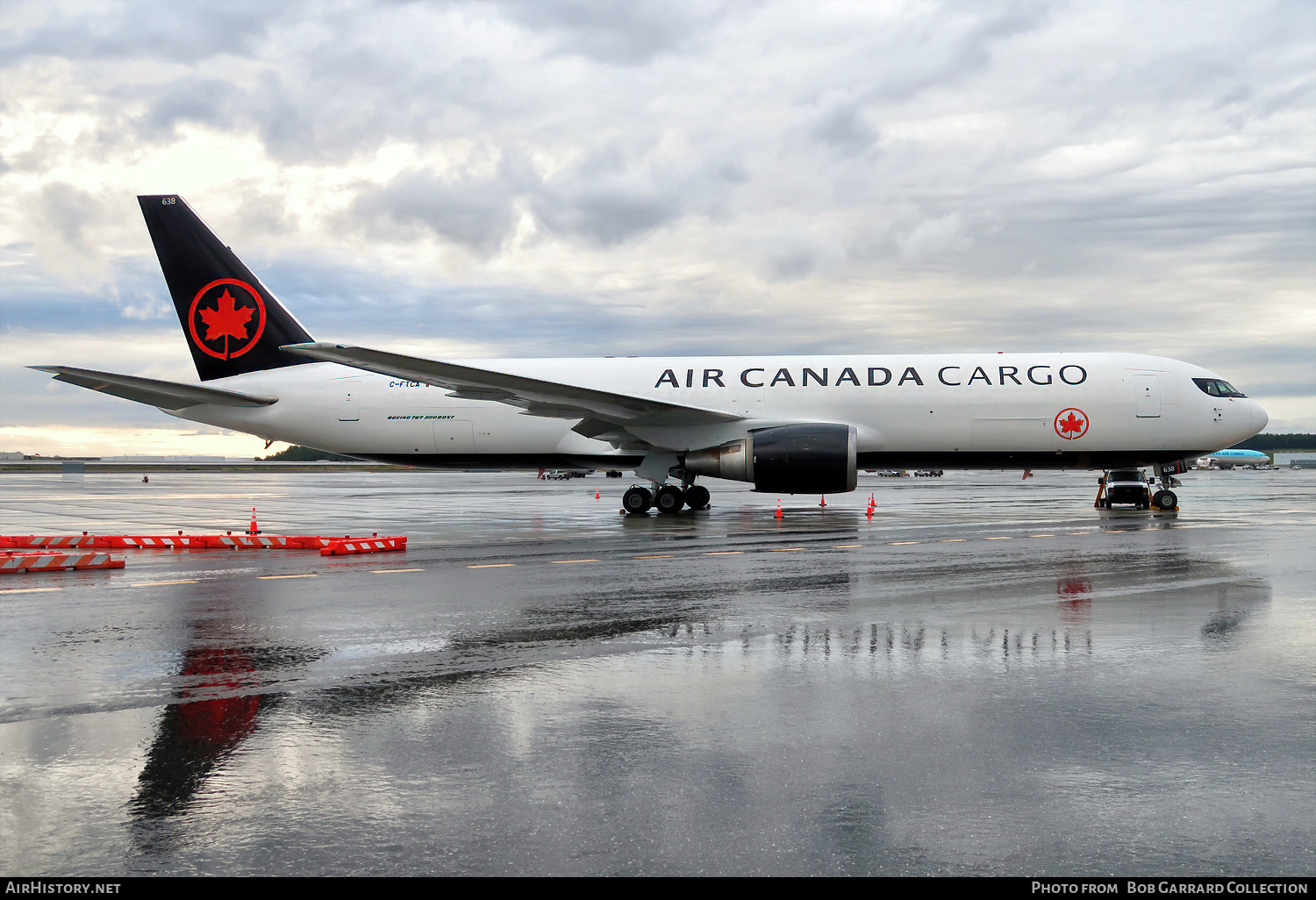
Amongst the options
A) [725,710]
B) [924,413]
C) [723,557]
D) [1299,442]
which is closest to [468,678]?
[725,710]

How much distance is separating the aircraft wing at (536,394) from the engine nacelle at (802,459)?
1580mm

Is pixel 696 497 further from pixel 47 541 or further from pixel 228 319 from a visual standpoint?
pixel 47 541

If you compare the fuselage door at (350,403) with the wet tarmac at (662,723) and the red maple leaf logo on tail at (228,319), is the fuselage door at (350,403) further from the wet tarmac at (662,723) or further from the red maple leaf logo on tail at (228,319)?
the wet tarmac at (662,723)

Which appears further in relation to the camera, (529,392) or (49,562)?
(529,392)

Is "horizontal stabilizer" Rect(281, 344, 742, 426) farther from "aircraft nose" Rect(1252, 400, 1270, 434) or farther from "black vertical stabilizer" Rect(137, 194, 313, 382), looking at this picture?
"aircraft nose" Rect(1252, 400, 1270, 434)

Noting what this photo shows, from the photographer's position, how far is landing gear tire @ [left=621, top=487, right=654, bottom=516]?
2395 centimetres

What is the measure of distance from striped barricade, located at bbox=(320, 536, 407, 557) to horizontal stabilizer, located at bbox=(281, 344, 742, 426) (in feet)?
14.8

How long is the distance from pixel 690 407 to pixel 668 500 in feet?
10.2

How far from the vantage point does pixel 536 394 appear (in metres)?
21.1

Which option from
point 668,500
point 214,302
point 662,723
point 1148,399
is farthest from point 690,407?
point 662,723

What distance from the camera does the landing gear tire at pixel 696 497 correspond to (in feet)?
82.2

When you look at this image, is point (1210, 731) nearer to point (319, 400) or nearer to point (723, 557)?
point (723, 557)

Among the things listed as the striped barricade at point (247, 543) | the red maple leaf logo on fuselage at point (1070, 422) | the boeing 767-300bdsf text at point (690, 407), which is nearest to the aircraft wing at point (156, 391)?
the boeing 767-300bdsf text at point (690, 407)

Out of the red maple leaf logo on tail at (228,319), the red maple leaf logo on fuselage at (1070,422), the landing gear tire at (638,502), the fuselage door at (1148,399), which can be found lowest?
the landing gear tire at (638,502)
